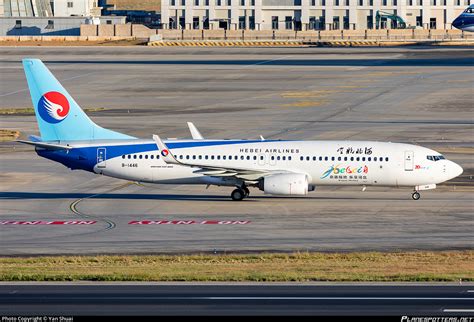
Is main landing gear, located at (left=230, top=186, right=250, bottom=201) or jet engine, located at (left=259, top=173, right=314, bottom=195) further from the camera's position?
main landing gear, located at (left=230, top=186, right=250, bottom=201)

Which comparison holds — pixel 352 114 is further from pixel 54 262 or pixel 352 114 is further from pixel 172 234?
pixel 54 262

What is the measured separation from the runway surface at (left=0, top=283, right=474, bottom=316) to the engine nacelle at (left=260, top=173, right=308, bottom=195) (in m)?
22.3

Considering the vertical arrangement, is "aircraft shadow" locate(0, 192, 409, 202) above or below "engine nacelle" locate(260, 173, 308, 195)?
below

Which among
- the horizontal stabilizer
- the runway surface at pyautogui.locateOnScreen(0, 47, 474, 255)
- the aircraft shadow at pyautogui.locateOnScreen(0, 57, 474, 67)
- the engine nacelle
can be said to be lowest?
the aircraft shadow at pyautogui.locateOnScreen(0, 57, 474, 67)

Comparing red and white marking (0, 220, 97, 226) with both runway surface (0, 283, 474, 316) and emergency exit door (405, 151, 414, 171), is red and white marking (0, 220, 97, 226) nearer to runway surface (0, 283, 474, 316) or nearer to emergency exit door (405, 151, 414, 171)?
runway surface (0, 283, 474, 316)

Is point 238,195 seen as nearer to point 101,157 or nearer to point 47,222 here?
point 101,157

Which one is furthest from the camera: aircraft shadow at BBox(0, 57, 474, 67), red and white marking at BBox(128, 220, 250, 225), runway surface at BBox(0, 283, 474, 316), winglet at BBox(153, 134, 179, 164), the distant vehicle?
the distant vehicle

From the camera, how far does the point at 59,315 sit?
107 ft

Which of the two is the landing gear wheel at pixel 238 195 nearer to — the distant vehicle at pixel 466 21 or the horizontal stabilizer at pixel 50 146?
the horizontal stabilizer at pixel 50 146

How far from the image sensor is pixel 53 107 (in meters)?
64.1

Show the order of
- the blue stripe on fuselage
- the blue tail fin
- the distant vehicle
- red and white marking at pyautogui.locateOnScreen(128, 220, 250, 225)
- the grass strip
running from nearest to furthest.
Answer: the grass strip → red and white marking at pyautogui.locateOnScreen(128, 220, 250, 225) → the blue stripe on fuselage → the blue tail fin → the distant vehicle

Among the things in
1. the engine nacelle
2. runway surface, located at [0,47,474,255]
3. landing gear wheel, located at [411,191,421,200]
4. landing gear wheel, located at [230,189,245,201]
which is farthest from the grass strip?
landing gear wheel, located at [230,189,245,201]

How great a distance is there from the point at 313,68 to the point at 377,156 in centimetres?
9474

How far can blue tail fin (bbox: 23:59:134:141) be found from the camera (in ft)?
209
